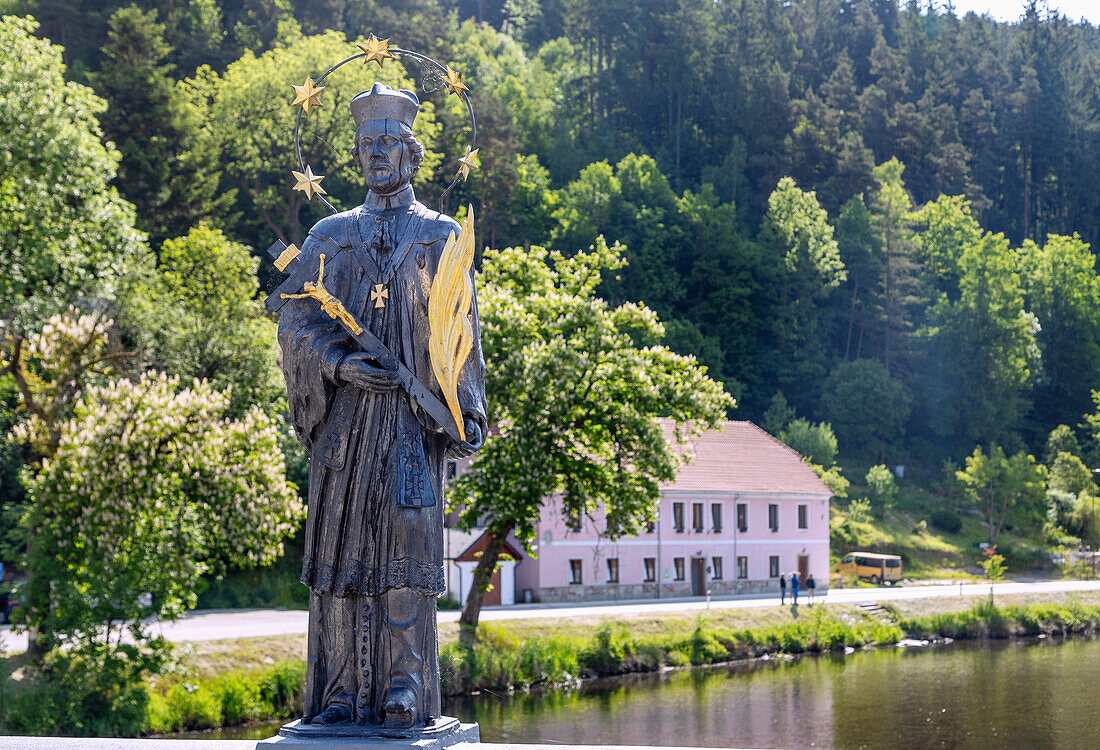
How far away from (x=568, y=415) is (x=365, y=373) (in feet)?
81.0

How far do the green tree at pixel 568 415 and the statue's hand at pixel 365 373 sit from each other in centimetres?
2402

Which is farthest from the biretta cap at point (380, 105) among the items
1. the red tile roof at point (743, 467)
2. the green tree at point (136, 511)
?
the red tile roof at point (743, 467)

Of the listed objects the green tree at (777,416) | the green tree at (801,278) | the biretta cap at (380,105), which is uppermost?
the green tree at (801,278)

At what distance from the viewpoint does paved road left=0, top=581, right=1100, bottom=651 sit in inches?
1190

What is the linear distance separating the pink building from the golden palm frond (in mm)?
37022

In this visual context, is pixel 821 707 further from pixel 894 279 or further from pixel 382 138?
pixel 894 279

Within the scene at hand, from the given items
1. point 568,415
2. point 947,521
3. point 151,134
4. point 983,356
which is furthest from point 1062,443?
point 568,415

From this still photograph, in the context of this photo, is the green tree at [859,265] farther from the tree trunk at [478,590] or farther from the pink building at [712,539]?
the tree trunk at [478,590]

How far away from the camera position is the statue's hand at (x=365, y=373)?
7547 millimetres

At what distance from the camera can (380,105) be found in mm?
7984

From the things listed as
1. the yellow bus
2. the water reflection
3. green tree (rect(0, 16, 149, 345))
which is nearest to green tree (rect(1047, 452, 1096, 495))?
the yellow bus

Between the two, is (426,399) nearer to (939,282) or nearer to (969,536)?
(969,536)

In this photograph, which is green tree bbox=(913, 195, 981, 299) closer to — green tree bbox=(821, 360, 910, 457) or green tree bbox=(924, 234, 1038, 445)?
green tree bbox=(924, 234, 1038, 445)

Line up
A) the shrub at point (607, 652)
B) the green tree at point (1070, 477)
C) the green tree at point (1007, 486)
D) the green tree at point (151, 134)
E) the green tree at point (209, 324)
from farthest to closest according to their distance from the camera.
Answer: the green tree at point (1070, 477) < the green tree at point (1007, 486) < the green tree at point (151, 134) < the green tree at point (209, 324) < the shrub at point (607, 652)
